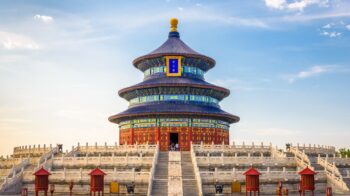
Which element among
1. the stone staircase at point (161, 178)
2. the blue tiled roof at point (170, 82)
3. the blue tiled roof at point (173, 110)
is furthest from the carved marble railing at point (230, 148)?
the blue tiled roof at point (170, 82)

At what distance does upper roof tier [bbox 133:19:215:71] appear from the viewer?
66750 mm

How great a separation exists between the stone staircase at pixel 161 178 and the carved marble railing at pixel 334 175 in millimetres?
14043

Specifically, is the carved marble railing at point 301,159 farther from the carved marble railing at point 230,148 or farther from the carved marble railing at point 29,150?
the carved marble railing at point 29,150

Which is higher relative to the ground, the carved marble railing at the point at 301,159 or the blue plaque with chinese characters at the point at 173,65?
the blue plaque with chinese characters at the point at 173,65

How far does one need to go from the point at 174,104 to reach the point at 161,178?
76.5 ft

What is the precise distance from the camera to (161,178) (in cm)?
4062

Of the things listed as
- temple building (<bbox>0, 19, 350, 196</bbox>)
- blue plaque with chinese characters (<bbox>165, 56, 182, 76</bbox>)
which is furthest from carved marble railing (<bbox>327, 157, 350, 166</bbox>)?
blue plaque with chinese characters (<bbox>165, 56, 182, 76</bbox>)

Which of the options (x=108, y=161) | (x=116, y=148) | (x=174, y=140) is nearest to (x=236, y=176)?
(x=108, y=161)

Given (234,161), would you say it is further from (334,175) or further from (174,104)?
(174,104)

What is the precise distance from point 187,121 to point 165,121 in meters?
2.76

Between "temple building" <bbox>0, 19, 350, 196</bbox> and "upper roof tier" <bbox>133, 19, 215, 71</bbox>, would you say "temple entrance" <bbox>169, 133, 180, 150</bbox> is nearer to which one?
"temple building" <bbox>0, 19, 350, 196</bbox>

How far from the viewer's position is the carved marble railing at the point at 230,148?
1994 inches

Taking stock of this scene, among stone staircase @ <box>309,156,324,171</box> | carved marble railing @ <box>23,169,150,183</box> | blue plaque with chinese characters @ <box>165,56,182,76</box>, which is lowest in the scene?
carved marble railing @ <box>23,169,150,183</box>

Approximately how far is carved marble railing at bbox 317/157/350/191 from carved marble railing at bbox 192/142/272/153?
23.5ft
